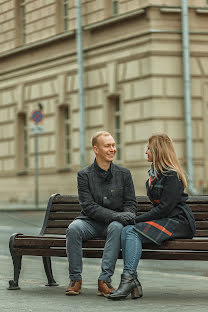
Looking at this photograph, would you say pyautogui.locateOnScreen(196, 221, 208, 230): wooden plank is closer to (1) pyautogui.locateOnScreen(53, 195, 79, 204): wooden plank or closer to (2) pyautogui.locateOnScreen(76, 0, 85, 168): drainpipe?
(1) pyautogui.locateOnScreen(53, 195, 79, 204): wooden plank

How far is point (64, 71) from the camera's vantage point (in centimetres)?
2927


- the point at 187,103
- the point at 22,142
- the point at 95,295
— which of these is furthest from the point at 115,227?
the point at 22,142

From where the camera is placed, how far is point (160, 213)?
8.03 meters

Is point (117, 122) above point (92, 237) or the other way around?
above

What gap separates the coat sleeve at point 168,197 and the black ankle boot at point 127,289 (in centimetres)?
58

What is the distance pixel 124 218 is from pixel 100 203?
0.32 m

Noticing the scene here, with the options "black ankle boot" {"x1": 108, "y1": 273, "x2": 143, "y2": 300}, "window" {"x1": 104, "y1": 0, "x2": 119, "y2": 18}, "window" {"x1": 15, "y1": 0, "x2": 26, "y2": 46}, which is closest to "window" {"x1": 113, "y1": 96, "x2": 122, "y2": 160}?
"window" {"x1": 104, "y1": 0, "x2": 119, "y2": 18}

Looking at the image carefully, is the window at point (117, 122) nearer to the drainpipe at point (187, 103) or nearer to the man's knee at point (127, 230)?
the drainpipe at point (187, 103)

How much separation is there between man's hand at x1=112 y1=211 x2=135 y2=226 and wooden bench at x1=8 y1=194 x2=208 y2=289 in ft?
0.73

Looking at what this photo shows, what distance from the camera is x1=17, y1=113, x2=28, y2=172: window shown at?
105 feet

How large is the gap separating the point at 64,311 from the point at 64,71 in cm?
2246

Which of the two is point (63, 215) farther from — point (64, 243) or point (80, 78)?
point (80, 78)

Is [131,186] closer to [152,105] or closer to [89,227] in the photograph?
[89,227]

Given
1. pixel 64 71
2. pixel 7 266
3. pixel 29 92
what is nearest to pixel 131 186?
pixel 7 266
